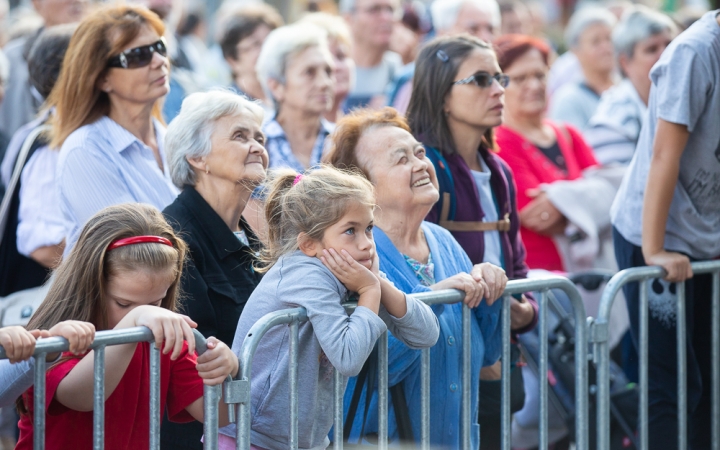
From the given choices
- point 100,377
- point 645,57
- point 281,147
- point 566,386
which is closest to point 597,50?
point 645,57

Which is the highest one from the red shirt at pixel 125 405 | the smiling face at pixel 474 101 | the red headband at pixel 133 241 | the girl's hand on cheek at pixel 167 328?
the smiling face at pixel 474 101

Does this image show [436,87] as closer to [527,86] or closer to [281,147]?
[281,147]

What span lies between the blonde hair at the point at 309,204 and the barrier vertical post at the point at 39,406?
33.1 inches

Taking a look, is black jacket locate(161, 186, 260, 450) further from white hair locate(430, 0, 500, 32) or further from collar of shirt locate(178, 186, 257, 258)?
white hair locate(430, 0, 500, 32)

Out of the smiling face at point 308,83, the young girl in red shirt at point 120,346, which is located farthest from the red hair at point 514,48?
the young girl in red shirt at point 120,346

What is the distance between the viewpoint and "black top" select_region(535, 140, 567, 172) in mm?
5414

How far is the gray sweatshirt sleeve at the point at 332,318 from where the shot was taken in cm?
257

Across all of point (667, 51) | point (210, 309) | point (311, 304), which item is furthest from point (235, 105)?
point (667, 51)

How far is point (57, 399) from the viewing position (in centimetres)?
243

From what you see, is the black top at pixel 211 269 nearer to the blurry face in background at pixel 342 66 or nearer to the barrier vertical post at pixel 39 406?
the barrier vertical post at pixel 39 406

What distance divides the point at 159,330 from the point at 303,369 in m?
0.53

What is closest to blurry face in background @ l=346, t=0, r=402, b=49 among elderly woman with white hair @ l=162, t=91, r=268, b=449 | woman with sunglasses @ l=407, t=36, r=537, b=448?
woman with sunglasses @ l=407, t=36, r=537, b=448

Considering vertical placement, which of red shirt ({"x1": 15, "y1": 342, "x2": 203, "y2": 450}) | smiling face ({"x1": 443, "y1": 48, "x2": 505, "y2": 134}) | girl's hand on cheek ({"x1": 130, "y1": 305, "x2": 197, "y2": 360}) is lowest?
red shirt ({"x1": 15, "y1": 342, "x2": 203, "y2": 450})

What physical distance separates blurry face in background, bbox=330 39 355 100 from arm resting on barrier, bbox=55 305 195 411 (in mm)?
3627
